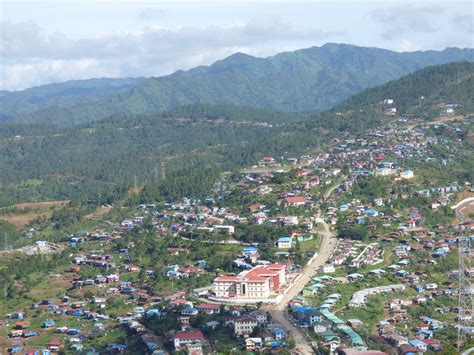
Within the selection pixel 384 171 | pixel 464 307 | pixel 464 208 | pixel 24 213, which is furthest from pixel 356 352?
pixel 24 213

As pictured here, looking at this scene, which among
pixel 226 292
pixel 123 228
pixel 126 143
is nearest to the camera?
pixel 226 292

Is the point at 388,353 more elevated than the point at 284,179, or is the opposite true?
the point at 284,179

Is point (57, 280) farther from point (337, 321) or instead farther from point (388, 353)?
point (388, 353)

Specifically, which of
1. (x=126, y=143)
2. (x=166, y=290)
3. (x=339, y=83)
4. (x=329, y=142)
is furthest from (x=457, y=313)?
(x=339, y=83)

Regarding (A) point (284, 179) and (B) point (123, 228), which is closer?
(B) point (123, 228)

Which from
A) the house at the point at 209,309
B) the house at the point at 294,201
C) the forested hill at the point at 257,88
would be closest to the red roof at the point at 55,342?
the house at the point at 209,309

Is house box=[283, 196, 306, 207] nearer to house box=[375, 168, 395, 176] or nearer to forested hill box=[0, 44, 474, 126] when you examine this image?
house box=[375, 168, 395, 176]

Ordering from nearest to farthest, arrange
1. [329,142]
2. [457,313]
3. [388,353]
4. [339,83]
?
[388,353]
[457,313]
[329,142]
[339,83]
